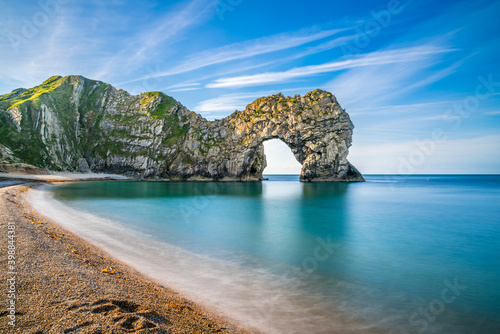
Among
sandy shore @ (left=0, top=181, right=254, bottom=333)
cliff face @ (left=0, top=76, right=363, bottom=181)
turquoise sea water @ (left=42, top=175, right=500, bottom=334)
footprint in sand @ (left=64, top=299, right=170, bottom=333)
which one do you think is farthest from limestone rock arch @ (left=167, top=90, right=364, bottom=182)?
footprint in sand @ (left=64, top=299, right=170, bottom=333)

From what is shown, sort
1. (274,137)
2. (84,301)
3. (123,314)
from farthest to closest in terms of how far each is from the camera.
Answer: (274,137)
(84,301)
(123,314)

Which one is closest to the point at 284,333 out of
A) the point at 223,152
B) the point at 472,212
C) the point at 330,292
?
the point at 330,292

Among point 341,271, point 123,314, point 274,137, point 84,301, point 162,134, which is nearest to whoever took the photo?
point 123,314

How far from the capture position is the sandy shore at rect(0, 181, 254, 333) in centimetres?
396

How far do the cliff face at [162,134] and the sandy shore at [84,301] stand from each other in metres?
77.9

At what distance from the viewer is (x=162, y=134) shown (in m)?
94.2

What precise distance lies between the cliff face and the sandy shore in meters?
77.9

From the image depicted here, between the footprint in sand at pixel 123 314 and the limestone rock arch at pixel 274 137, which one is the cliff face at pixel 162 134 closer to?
the limestone rock arch at pixel 274 137

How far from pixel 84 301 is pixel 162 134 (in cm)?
9564

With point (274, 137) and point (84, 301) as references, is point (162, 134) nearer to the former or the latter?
point (274, 137)

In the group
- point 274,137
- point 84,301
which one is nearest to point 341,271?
point 84,301

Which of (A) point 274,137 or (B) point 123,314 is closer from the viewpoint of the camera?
(B) point 123,314

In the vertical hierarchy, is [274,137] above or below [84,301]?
above

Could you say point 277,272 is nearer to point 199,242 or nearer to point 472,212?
point 199,242
